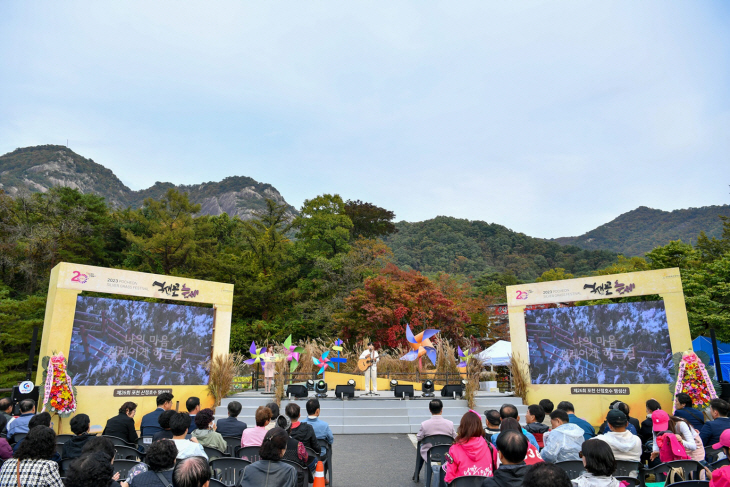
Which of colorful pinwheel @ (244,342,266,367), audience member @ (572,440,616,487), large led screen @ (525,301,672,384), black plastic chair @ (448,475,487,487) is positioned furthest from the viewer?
colorful pinwheel @ (244,342,266,367)

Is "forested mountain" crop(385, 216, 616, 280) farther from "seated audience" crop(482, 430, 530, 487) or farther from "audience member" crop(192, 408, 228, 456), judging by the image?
"seated audience" crop(482, 430, 530, 487)

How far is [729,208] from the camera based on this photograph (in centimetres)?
5369

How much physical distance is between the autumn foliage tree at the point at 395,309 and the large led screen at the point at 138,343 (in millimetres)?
7924

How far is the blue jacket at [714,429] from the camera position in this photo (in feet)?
13.4

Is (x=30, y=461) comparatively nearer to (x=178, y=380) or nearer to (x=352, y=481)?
(x=352, y=481)

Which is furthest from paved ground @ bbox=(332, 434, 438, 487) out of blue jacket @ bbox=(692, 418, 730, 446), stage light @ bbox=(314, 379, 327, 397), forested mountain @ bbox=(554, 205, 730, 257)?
forested mountain @ bbox=(554, 205, 730, 257)

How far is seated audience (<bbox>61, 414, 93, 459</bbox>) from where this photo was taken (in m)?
3.81

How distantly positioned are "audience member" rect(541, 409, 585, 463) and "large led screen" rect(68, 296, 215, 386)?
29.6 feet

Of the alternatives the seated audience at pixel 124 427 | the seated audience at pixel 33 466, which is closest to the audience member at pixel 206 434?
the seated audience at pixel 124 427

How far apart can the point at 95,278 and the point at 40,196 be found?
50.3 ft

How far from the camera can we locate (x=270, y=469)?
3037 millimetres

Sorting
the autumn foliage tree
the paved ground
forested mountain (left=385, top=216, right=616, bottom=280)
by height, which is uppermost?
forested mountain (left=385, top=216, right=616, bottom=280)

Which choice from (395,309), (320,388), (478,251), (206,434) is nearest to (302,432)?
(206,434)

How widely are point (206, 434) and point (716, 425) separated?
4580 millimetres
